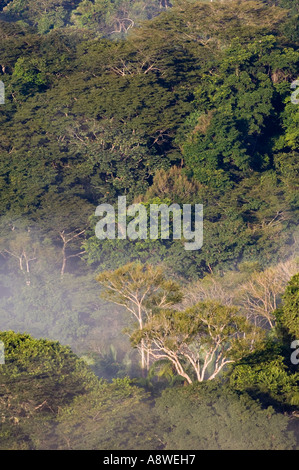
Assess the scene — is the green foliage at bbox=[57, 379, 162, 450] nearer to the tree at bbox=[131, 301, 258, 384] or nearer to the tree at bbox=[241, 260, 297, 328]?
the tree at bbox=[131, 301, 258, 384]

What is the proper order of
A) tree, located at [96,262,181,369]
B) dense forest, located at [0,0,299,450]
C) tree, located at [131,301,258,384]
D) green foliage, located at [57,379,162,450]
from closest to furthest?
green foliage, located at [57,379,162,450]
tree, located at [131,301,258,384]
tree, located at [96,262,181,369]
dense forest, located at [0,0,299,450]

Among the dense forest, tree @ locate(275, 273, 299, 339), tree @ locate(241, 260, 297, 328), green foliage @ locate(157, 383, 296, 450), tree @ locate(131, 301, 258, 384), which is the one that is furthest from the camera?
the dense forest

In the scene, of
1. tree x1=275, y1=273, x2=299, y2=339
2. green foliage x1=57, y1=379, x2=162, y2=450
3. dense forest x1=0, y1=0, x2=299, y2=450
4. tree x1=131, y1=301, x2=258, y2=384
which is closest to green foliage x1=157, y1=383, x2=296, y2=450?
green foliage x1=57, y1=379, x2=162, y2=450

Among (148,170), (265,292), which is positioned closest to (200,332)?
(265,292)

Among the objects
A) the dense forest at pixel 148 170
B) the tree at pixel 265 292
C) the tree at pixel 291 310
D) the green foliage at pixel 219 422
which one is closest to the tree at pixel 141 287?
the dense forest at pixel 148 170

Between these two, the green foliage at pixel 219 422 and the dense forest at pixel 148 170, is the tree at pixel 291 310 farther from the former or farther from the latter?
the green foliage at pixel 219 422

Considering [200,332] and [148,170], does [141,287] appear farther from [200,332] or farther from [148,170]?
[148,170]

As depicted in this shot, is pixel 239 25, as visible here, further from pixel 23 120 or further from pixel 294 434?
pixel 294 434

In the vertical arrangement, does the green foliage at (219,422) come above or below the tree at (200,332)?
below

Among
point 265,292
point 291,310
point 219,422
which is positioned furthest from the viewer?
point 265,292

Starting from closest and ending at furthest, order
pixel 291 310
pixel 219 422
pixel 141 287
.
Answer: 1. pixel 219 422
2. pixel 291 310
3. pixel 141 287

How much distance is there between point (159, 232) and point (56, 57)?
13.0m

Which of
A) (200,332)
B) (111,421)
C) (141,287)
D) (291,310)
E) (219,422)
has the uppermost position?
(141,287)

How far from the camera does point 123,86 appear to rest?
4366 centimetres
